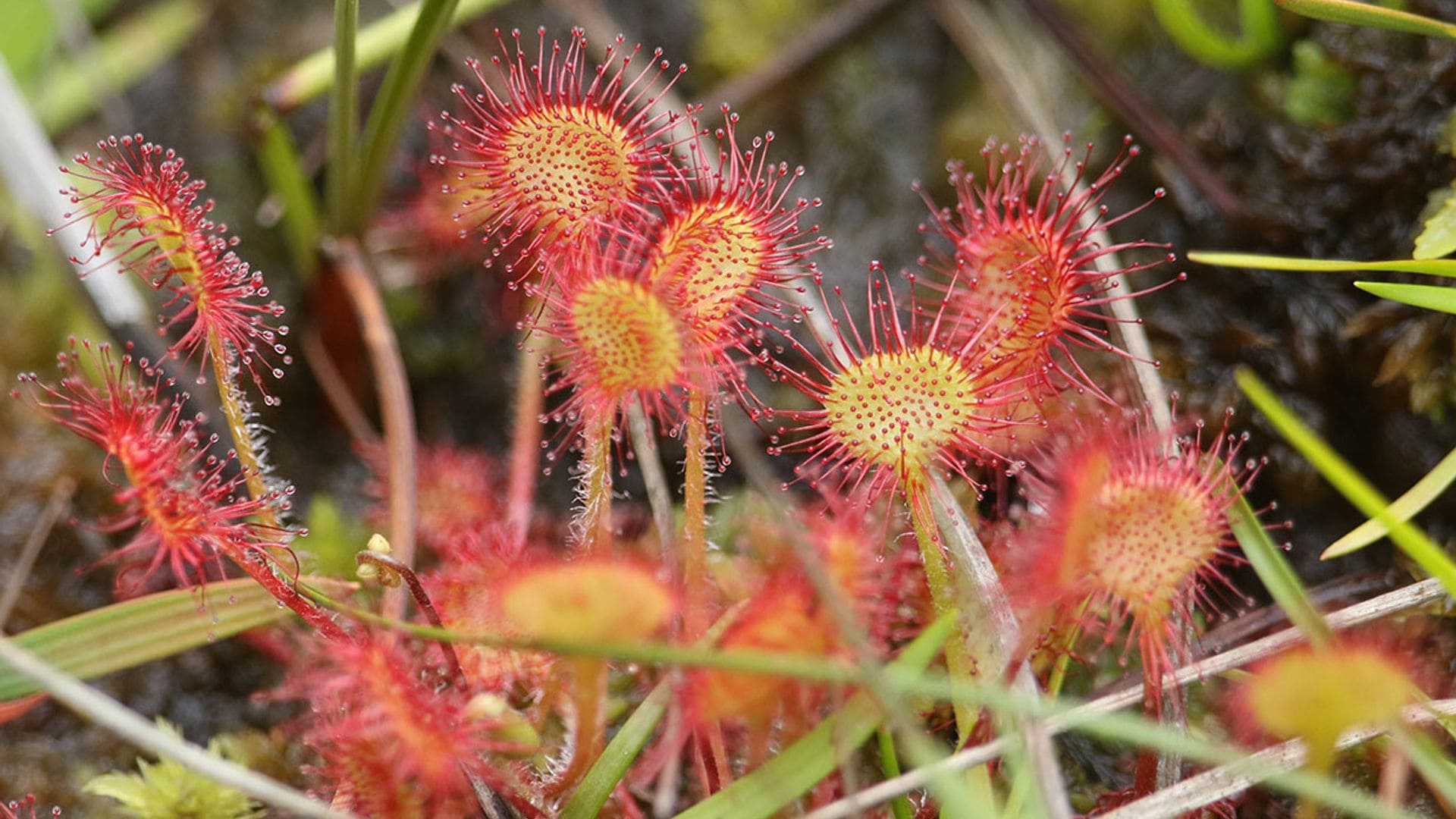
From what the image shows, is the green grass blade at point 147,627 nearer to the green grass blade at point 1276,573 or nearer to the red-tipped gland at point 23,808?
the red-tipped gland at point 23,808

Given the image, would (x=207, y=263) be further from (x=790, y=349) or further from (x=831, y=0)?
(x=831, y=0)

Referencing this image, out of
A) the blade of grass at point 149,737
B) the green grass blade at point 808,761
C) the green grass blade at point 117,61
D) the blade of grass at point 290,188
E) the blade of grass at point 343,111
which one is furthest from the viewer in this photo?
the green grass blade at point 117,61

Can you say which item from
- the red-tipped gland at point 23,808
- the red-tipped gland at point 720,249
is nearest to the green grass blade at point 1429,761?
the red-tipped gland at point 720,249

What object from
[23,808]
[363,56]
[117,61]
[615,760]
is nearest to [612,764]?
[615,760]

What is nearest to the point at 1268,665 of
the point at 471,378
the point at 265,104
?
the point at 471,378

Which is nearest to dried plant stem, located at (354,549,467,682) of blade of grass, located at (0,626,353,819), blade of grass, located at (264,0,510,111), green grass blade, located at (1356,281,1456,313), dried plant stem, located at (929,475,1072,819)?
blade of grass, located at (0,626,353,819)

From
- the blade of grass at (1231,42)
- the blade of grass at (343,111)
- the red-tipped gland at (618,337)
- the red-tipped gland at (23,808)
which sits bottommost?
the red-tipped gland at (23,808)

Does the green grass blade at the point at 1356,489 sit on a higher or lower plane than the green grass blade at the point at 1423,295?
lower

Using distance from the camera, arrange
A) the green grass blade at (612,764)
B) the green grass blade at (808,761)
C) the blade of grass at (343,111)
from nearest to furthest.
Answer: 1. the green grass blade at (808,761)
2. the green grass blade at (612,764)
3. the blade of grass at (343,111)
